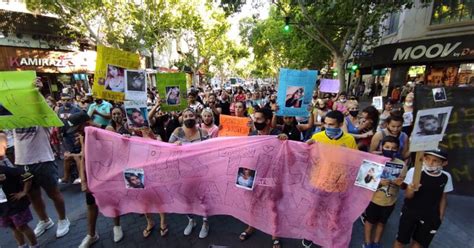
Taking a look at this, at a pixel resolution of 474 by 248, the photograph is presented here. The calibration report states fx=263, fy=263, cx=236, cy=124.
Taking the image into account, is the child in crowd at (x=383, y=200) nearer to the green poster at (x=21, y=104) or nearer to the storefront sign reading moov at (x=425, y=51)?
the green poster at (x=21, y=104)

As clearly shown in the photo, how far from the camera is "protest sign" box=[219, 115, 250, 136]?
14.9ft

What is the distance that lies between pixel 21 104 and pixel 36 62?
16.5 meters

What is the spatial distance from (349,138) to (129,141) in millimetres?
2929

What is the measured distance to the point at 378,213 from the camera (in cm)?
337

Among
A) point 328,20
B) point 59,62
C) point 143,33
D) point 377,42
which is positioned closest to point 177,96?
point 328,20

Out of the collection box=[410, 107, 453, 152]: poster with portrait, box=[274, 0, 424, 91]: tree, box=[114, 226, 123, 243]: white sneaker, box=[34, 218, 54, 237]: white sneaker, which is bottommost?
box=[34, 218, 54, 237]: white sneaker

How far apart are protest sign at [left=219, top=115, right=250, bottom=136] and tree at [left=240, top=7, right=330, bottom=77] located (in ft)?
40.6

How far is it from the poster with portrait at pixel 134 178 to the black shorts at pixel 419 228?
330 cm

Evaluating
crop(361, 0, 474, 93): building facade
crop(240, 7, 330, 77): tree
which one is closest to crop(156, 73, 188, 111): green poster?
crop(361, 0, 474, 93): building facade

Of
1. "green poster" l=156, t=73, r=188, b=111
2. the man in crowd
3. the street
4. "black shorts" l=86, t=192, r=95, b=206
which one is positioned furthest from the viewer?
the man in crowd

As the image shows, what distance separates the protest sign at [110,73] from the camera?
4.09 meters

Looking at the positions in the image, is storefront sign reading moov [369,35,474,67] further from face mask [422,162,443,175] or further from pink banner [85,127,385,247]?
pink banner [85,127,385,247]

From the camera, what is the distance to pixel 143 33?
57.0ft

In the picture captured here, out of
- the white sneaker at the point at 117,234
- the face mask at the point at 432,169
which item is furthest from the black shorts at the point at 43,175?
the face mask at the point at 432,169
